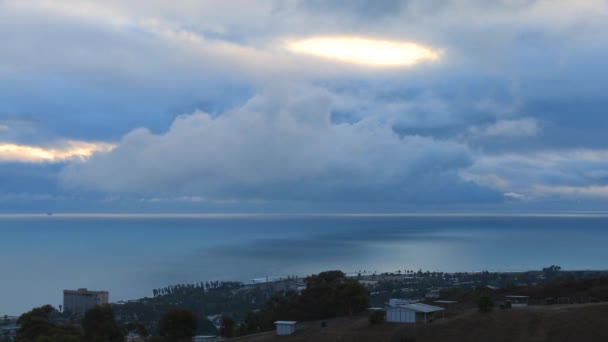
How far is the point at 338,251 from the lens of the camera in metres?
171

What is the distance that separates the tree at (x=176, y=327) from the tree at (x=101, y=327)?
2640mm

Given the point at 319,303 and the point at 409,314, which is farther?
the point at 319,303

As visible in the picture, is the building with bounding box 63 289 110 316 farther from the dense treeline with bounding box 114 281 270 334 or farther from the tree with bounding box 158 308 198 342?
the tree with bounding box 158 308 198 342

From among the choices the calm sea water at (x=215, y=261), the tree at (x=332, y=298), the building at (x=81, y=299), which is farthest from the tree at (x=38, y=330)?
the calm sea water at (x=215, y=261)

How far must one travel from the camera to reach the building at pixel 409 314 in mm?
37531

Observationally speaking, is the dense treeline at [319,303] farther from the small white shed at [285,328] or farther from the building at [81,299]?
the building at [81,299]

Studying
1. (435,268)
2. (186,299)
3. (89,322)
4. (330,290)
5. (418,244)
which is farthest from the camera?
(418,244)

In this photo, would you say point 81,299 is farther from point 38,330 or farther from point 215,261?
point 215,261

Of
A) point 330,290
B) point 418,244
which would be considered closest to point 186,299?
point 330,290

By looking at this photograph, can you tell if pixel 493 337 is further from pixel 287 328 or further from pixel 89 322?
pixel 89 322

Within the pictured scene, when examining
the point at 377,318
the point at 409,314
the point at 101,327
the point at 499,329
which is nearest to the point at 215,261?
the point at 101,327

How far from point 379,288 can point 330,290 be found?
144 feet

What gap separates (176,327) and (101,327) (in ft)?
15.4

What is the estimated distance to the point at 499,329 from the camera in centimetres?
3381
